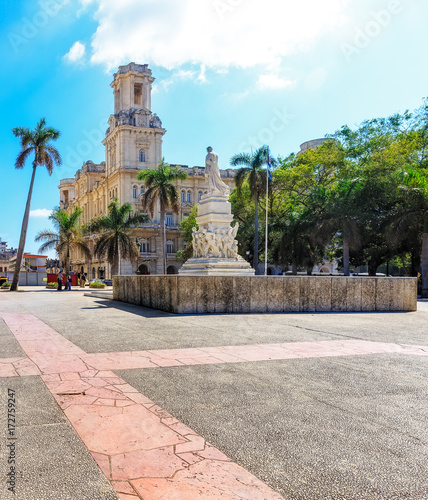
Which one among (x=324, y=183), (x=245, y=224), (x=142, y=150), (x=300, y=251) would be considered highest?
(x=142, y=150)

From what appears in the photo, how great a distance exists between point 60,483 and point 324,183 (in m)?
42.1

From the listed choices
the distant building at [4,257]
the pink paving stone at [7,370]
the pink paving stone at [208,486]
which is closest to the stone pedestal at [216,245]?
the pink paving stone at [7,370]

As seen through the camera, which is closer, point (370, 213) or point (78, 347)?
point (78, 347)

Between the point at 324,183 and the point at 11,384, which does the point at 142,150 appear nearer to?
the point at 324,183

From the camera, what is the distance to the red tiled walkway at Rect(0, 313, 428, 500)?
8.91 ft

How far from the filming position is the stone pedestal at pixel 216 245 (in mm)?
16344

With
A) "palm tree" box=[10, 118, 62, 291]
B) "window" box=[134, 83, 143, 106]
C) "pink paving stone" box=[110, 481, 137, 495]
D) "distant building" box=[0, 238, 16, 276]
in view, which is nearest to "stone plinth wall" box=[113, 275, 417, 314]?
"pink paving stone" box=[110, 481, 137, 495]

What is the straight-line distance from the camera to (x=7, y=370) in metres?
5.38

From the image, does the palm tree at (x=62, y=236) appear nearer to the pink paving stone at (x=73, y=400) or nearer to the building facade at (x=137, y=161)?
the building facade at (x=137, y=161)

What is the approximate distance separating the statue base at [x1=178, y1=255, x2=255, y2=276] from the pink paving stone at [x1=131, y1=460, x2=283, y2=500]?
12929 mm

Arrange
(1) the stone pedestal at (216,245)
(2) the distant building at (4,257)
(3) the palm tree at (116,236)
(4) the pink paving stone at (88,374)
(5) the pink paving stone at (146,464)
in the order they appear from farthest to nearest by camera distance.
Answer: (2) the distant building at (4,257) < (3) the palm tree at (116,236) < (1) the stone pedestal at (216,245) < (4) the pink paving stone at (88,374) < (5) the pink paving stone at (146,464)

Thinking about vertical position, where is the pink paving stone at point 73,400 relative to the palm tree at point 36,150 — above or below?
below

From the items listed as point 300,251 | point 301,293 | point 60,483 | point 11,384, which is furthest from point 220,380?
point 300,251

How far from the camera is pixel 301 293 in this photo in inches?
522
